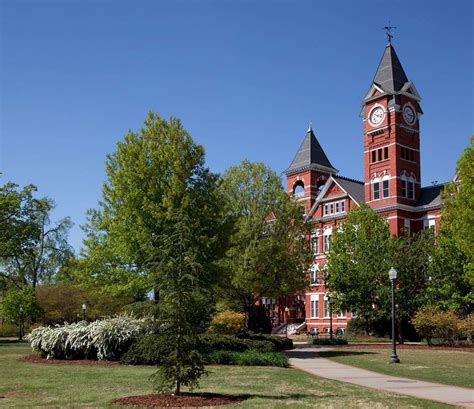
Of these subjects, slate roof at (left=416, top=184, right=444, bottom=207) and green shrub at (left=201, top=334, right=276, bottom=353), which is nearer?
green shrub at (left=201, top=334, right=276, bottom=353)

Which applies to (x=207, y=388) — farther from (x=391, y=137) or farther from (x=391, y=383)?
(x=391, y=137)

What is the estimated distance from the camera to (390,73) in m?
59.4

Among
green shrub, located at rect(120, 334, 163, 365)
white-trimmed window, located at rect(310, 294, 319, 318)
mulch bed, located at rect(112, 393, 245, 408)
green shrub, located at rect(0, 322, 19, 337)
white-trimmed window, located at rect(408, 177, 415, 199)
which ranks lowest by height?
green shrub, located at rect(0, 322, 19, 337)

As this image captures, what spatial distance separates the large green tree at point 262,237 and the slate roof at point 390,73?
2456 cm

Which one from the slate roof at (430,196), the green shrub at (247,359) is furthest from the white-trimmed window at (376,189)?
the green shrub at (247,359)

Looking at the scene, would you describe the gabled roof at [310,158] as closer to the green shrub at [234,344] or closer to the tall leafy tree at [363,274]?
the tall leafy tree at [363,274]

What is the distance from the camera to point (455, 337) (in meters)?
38.3

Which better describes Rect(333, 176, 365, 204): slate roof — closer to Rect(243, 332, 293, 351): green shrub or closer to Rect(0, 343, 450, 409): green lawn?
Rect(243, 332, 293, 351): green shrub

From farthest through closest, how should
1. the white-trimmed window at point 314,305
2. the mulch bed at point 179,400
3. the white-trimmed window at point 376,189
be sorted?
the white-trimmed window at point 314,305
the white-trimmed window at point 376,189
the mulch bed at point 179,400

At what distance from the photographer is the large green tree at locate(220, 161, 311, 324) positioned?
36.1m

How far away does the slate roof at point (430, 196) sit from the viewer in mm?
56594

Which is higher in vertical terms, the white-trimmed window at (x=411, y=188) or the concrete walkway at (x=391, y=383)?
the white-trimmed window at (x=411, y=188)

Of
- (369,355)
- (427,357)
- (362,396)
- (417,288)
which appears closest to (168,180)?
(369,355)

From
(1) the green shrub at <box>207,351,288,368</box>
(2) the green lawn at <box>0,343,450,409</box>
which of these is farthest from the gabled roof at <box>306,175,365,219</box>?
(2) the green lawn at <box>0,343,450,409</box>
